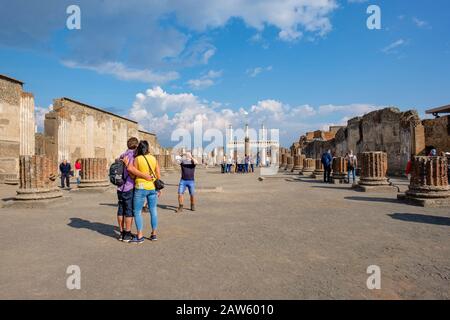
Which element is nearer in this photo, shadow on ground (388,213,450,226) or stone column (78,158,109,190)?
shadow on ground (388,213,450,226)

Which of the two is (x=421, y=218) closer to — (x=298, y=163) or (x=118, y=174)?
(x=118, y=174)

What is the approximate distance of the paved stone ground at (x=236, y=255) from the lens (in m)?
2.94

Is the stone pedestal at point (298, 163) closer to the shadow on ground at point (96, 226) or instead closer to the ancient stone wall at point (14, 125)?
the ancient stone wall at point (14, 125)

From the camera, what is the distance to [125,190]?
4.88 m

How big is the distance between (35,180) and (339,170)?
1244 cm

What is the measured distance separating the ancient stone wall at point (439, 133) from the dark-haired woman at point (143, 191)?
60.7 feet

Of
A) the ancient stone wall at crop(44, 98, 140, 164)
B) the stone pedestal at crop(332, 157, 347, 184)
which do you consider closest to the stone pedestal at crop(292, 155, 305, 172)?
the stone pedestal at crop(332, 157, 347, 184)

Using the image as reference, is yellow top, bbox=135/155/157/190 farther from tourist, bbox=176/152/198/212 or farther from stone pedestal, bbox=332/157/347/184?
stone pedestal, bbox=332/157/347/184

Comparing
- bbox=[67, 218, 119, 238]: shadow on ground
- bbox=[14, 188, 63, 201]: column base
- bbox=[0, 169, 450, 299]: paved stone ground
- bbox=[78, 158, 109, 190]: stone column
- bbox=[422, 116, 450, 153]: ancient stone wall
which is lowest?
bbox=[0, 169, 450, 299]: paved stone ground

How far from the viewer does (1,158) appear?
13.9 metres

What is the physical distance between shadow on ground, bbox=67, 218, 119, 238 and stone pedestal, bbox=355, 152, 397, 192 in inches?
338

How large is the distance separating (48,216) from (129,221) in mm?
3158

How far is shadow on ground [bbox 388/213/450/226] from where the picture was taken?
589cm

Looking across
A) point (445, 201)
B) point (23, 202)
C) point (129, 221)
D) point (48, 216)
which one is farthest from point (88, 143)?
point (445, 201)
